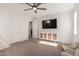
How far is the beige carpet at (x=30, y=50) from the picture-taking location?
4.79 ft

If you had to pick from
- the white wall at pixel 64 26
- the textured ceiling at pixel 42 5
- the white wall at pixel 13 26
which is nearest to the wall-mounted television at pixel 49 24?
the white wall at pixel 64 26

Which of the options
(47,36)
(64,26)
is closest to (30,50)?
(47,36)

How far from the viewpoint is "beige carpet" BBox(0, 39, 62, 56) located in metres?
1.46

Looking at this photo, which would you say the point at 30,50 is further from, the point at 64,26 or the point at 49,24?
the point at 64,26

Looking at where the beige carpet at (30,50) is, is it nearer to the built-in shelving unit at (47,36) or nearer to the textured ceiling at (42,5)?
the built-in shelving unit at (47,36)

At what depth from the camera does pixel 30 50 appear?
1503 millimetres

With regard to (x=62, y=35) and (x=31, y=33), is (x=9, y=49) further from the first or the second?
(x=62, y=35)

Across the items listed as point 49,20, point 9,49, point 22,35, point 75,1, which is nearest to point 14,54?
point 9,49

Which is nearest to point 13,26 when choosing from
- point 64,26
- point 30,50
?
point 30,50

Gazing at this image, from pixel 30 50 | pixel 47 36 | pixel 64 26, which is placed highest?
pixel 64 26

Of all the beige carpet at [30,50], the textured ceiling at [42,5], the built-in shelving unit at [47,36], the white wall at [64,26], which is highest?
the textured ceiling at [42,5]

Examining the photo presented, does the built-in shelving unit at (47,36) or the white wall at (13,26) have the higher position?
the white wall at (13,26)

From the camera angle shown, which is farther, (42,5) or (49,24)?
(49,24)

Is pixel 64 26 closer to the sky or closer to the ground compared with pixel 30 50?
closer to the sky
